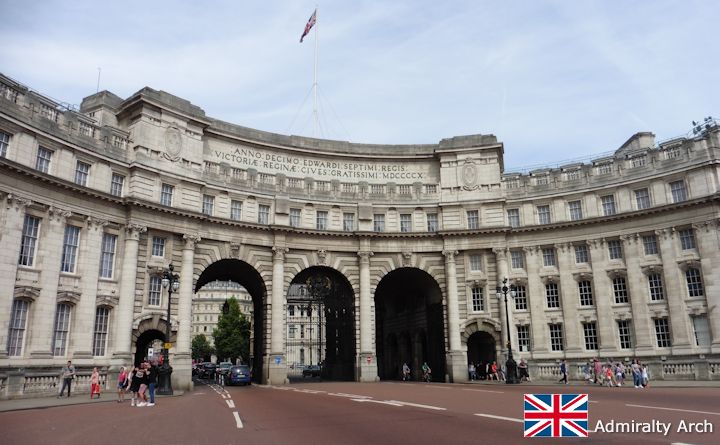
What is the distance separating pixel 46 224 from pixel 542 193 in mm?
37236

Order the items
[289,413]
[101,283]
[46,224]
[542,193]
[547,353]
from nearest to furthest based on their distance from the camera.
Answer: [289,413], [46,224], [101,283], [547,353], [542,193]

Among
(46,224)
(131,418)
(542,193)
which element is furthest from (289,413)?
(542,193)

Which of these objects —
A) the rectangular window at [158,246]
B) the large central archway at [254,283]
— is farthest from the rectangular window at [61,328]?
the large central archway at [254,283]

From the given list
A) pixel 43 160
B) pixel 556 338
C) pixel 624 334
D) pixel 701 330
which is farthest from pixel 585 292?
pixel 43 160

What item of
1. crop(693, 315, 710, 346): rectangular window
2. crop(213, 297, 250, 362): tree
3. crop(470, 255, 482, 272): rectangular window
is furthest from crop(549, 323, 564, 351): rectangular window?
crop(213, 297, 250, 362): tree

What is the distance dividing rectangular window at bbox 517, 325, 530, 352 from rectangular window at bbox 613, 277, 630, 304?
7.33 metres

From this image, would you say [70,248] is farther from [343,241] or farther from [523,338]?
[523,338]

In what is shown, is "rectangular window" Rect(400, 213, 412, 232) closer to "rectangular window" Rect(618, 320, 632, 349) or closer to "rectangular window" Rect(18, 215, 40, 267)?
"rectangular window" Rect(618, 320, 632, 349)

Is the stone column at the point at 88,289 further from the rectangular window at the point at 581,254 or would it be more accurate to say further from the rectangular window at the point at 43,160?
the rectangular window at the point at 581,254

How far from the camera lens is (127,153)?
39.0 metres

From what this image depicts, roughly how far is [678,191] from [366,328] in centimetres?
2655

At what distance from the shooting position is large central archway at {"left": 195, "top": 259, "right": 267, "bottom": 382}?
44531 millimetres

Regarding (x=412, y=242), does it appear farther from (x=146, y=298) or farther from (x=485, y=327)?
(x=146, y=298)

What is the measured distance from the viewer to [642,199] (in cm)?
4325
